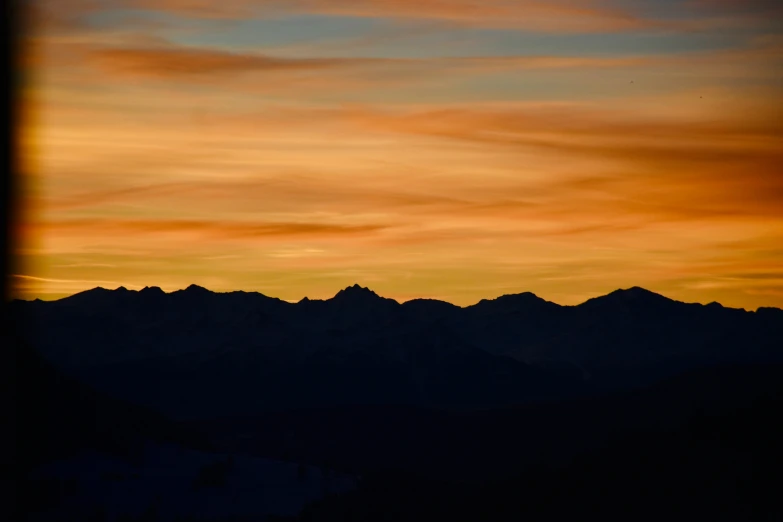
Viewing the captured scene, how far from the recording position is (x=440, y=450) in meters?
189

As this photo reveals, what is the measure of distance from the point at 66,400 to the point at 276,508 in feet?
112

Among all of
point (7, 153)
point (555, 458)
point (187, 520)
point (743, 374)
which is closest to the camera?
point (7, 153)

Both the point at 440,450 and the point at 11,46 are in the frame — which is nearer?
the point at 11,46

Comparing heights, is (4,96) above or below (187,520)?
above

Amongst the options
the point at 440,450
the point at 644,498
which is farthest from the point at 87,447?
the point at 440,450

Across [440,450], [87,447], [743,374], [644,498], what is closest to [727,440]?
[644,498]

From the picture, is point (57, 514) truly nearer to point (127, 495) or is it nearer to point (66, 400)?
point (127, 495)

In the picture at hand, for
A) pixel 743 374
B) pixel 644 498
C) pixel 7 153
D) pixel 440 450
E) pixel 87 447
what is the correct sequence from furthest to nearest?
1. pixel 440 450
2. pixel 743 374
3. pixel 87 447
4. pixel 644 498
5. pixel 7 153

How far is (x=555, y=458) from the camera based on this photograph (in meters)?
142

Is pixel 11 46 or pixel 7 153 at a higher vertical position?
pixel 11 46

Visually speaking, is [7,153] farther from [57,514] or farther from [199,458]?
[199,458]

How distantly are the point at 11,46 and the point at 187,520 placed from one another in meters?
86.4

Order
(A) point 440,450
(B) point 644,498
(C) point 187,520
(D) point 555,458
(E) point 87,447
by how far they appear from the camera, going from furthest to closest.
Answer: (A) point 440,450 → (D) point 555,458 → (E) point 87,447 → (C) point 187,520 → (B) point 644,498

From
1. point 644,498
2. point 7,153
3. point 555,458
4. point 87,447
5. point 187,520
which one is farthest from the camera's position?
point 555,458
